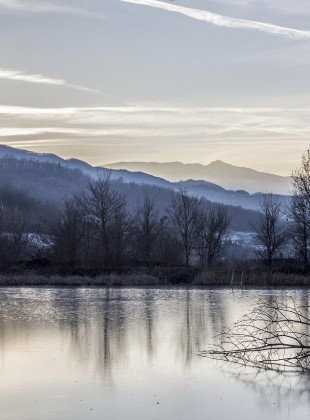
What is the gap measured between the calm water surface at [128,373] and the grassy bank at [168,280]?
13963mm

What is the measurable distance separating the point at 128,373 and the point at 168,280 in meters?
25.4

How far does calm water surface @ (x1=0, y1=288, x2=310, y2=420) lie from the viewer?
29.5 ft

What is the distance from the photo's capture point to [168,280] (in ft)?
120

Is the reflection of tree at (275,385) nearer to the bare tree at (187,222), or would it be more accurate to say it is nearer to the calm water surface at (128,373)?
the calm water surface at (128,373)

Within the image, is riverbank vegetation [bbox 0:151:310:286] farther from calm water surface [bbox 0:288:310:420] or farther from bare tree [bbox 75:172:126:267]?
calm water surface [bbox 0:288:310:420]

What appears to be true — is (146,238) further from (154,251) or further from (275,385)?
(275,385)

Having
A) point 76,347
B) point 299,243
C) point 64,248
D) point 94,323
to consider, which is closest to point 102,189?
point 64,248

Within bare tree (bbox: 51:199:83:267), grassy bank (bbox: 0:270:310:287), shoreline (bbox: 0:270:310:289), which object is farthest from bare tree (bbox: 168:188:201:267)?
shoreline (bbox: 0:270:310:289)

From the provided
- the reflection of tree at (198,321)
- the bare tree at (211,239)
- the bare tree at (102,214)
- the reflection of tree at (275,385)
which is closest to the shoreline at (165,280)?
the reflection of tree at (198,321)

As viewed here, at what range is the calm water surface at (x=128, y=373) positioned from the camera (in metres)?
8.98

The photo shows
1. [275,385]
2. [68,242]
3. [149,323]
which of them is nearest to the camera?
[275,385]

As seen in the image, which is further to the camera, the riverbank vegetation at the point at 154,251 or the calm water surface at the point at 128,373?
the riverbank vegetation at the point at 154,251

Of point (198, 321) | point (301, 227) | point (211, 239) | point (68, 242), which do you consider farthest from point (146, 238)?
point (198, 321)

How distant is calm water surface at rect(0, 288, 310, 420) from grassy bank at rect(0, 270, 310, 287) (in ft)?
45.8
